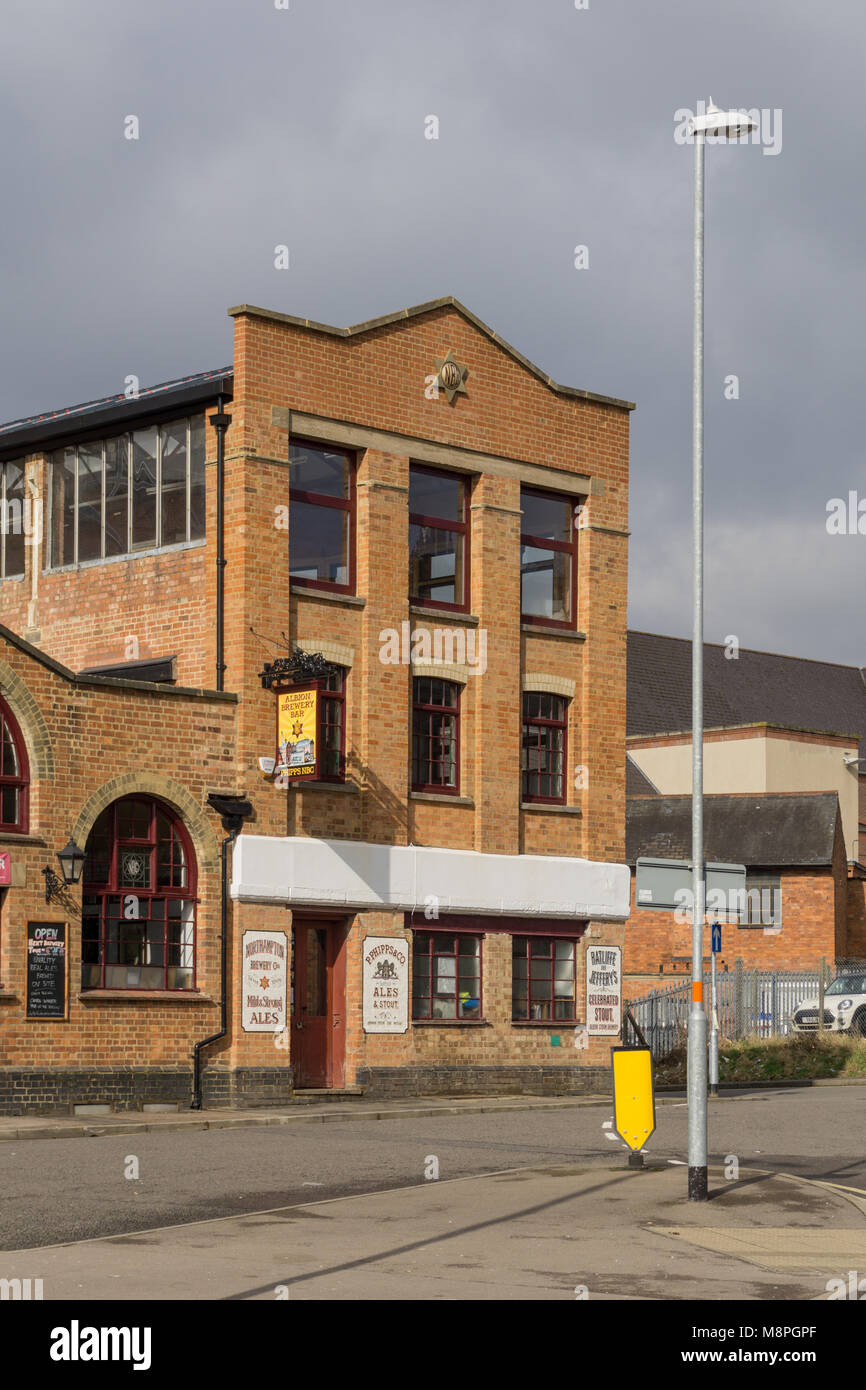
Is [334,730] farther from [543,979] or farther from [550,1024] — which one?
[550,1024]

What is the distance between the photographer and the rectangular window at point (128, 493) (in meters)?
27.7

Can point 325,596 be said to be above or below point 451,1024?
above

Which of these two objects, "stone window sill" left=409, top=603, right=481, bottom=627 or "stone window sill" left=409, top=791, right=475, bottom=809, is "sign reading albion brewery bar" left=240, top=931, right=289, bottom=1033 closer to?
"stone window sill" left=409, top=791, right=475, bottom=809

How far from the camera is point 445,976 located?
94.9 ft

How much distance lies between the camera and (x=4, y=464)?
3020cm

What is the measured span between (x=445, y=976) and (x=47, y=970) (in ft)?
23.6

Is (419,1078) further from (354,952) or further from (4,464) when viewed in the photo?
(4,464)

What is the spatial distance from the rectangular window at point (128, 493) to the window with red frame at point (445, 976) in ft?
23.6

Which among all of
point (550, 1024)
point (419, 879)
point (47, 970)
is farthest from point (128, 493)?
point (550, 1024)

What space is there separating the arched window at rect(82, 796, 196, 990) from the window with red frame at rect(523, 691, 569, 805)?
6.91 metres

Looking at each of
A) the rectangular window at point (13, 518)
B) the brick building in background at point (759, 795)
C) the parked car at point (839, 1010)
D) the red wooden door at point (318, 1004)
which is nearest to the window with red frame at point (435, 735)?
the red wooden door at point (318, 1004)

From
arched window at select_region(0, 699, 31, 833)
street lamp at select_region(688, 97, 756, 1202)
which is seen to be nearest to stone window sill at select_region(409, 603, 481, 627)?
arched window at select_region(0, 699, 31, 833)

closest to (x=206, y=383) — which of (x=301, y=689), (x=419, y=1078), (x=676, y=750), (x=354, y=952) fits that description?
(x=301, y=689)

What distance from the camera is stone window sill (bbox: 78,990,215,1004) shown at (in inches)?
961
